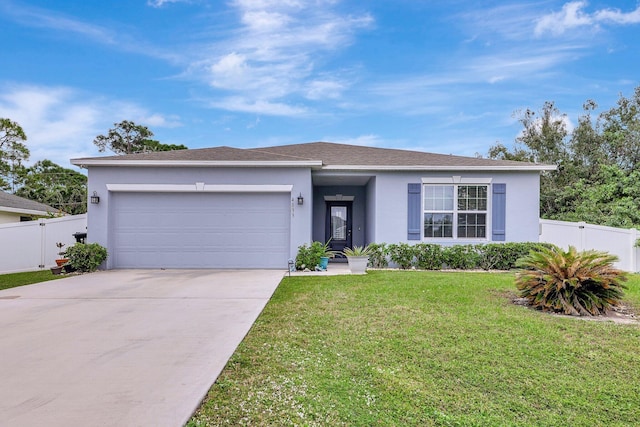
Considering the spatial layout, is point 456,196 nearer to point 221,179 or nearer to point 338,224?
point 338,224

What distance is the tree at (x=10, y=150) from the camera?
22.2m

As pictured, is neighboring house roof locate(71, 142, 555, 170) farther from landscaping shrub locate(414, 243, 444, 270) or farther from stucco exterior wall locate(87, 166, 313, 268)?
landscaping shrub locate(414, 243, 444, 270)

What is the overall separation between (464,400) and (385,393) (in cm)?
58

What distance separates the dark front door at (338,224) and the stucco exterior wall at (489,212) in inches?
100

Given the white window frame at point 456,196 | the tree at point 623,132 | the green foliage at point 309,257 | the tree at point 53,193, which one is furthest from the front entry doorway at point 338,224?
the tree at point 53,193

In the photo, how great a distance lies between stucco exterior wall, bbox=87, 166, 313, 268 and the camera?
10.3 metres

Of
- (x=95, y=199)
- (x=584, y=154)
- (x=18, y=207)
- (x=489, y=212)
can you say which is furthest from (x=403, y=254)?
(x=584, y=154)

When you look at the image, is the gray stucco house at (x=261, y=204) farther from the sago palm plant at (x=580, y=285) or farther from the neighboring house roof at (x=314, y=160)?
the sago palm plant at (x=580, y=285)

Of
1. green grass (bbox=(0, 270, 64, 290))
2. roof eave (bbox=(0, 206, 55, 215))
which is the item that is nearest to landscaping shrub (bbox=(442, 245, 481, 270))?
green grass (bbox=(0, 270, 64, 290))

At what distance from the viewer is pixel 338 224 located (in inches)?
538

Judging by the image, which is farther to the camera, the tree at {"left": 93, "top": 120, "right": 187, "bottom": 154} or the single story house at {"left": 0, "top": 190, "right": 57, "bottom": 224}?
the tree at {"left": 93, "top": 120, "right": 187, "bottom": 154}

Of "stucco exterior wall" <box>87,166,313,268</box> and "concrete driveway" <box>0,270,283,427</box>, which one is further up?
"stucco exterior wall" <box>87,166,313,268</box>

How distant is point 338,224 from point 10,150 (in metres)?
22.2

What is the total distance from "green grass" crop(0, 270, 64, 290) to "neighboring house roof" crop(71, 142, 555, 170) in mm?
3166
